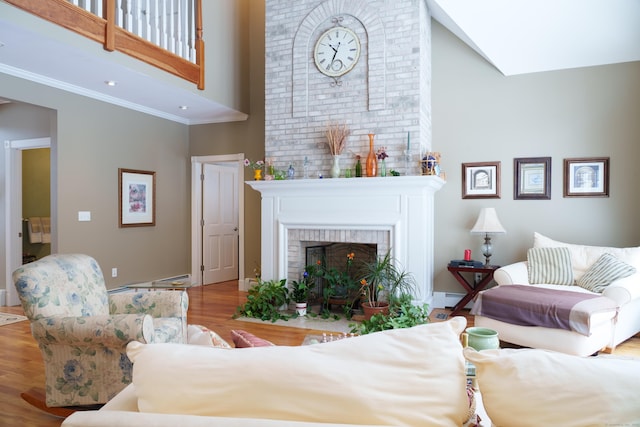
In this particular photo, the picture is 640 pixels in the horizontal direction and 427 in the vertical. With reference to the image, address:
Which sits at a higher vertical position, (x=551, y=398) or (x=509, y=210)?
(x=509, y=210)

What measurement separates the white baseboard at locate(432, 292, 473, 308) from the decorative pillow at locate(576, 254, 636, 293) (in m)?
1.42

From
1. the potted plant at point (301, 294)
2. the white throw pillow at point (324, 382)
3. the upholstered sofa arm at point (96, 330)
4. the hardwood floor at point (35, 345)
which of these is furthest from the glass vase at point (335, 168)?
the white throw pillow at point (324, 382)

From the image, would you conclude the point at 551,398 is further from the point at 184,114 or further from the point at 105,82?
the point at 184,114

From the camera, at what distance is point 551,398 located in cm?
95

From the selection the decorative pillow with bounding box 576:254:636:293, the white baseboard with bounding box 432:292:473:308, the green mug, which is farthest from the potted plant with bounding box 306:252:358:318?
the green mug

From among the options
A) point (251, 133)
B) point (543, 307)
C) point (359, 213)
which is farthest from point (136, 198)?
point (543, 307)

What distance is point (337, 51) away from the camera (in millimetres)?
5332

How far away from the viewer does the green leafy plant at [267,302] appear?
504 centimetres

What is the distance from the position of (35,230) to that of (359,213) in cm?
510

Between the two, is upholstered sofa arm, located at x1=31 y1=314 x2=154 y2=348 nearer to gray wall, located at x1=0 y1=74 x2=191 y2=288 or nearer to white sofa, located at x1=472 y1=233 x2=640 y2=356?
white sofa, located at x1=472 y1=233 x2=640 y2=356

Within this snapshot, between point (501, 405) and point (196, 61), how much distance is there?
17.7 feet

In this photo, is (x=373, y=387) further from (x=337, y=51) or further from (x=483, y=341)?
(x=337, y=51)

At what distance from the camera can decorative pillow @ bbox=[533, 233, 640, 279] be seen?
14.1 ft

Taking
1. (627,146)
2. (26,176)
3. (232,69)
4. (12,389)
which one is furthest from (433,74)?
(26,176)
